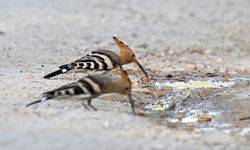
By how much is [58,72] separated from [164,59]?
2742 mm

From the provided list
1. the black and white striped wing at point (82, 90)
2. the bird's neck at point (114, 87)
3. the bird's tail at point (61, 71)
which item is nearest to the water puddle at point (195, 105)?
the bird's neck at point (114, 87)

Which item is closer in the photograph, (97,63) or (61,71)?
(97,63)

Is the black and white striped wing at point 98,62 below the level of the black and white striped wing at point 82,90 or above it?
below

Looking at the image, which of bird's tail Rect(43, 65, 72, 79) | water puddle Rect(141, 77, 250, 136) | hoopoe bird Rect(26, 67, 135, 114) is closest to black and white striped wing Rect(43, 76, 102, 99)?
hoopoe bird Rect(26, 67, 135, 114)

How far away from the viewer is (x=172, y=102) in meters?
7.85

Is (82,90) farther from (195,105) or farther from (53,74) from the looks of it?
(53,74)

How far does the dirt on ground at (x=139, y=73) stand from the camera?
5.78 meters

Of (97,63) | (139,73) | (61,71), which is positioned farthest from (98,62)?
(139,73)

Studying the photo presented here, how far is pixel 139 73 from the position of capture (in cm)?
935

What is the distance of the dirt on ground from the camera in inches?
228

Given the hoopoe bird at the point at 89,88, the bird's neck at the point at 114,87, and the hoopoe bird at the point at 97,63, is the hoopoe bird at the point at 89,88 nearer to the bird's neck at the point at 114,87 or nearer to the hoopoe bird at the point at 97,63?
the bird's neck at the point at 114,87

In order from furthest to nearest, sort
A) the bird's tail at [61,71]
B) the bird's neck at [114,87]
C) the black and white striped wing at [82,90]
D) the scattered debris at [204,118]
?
the bird's tail at [61,71] → the scattered debris at [204,118] → the bird's neck at [114,87] → the black and white striped wing at [82,90]

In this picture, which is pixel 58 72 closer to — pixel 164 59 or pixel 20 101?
pixel 20 101

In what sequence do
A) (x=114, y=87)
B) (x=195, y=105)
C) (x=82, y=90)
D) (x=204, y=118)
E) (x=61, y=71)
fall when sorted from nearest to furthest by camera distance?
Result: (x=82, y=90), (x=114, y=87), (x=204, y=118), (x=195, y=105), (x=61, y=71)
